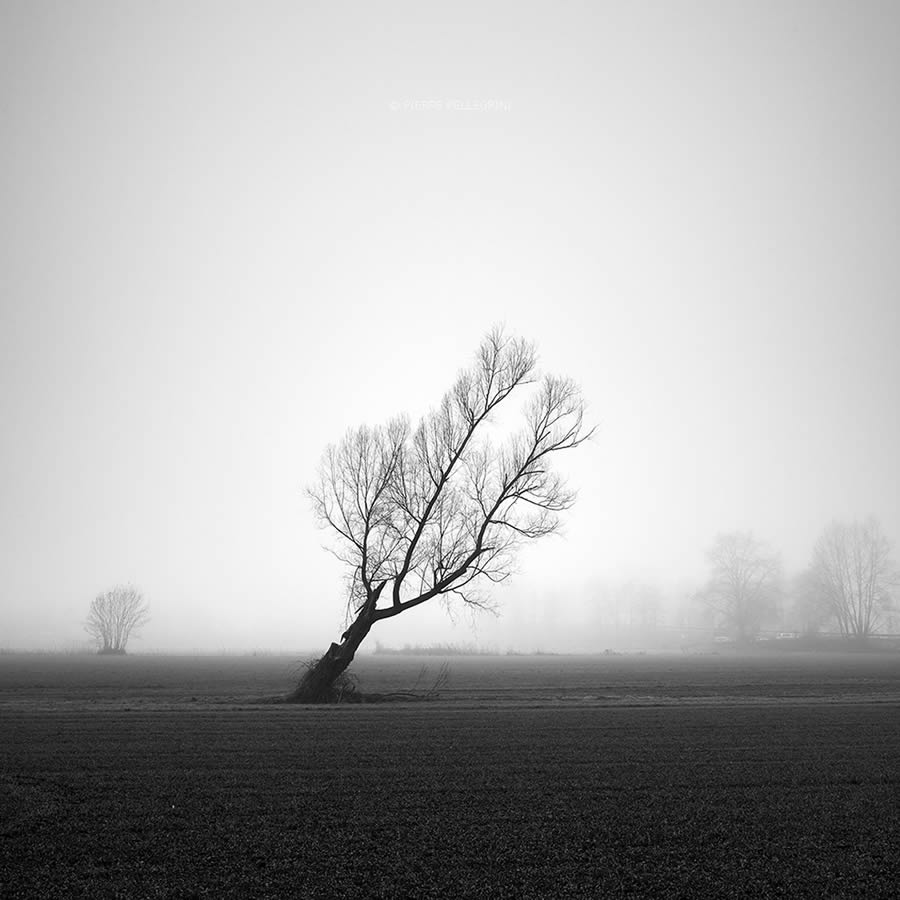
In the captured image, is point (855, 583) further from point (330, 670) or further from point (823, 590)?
point (330, 670)

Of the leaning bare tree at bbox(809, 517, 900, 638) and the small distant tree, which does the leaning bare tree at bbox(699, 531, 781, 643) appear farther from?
the small distant tree

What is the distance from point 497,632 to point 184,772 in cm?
18215

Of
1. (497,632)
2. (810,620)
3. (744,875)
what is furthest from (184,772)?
(497,632)

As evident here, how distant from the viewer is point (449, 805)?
917 cm

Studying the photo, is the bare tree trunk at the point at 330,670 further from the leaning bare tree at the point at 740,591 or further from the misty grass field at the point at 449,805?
the leaning bare tree at the point at 740,591

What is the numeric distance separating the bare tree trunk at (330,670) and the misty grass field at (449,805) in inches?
215

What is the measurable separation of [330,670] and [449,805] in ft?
52.5

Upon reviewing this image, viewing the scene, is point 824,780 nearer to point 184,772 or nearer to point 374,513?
point 184,772

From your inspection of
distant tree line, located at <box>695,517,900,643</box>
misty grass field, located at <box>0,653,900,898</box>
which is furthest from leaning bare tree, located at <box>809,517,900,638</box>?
misty grass field, located at <box>0,653,900,898</box>

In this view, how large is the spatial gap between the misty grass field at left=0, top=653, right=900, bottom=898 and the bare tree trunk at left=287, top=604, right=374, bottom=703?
546cm

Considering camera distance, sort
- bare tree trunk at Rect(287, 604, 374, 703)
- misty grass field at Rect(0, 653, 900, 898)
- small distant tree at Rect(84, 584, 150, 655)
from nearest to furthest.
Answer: misty grass field at Rect(0, 653, 900, 898), bare tree trunk at Rect(287, 604, 374, 703), small distant tree at Rect(84, 584, 150, 655)

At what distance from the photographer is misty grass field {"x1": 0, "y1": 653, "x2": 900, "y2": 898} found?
21.9ft

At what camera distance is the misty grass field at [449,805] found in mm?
6664

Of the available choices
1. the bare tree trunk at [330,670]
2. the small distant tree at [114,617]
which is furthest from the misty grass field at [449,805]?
the small distant tree at [114,617]
